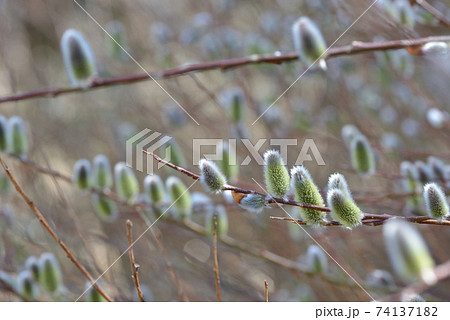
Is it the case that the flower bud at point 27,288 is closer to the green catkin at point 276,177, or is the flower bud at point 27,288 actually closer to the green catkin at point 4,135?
the green catkin at point 4,135

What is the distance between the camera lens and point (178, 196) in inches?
55.7

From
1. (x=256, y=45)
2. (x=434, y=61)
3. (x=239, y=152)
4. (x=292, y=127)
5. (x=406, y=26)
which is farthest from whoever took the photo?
(x=239, y=152)

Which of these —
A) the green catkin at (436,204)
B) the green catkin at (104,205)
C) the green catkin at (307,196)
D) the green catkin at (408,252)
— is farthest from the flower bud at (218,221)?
the green catkin at (408,252)

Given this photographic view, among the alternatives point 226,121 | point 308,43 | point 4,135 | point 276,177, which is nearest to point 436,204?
point 276,177

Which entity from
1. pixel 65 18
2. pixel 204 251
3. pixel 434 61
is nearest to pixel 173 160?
pixel 434 61

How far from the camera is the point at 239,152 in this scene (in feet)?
8.38

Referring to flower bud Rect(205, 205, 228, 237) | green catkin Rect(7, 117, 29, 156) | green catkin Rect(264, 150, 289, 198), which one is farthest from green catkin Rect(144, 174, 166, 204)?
green catkin Rect(264, 150, 289, 198)

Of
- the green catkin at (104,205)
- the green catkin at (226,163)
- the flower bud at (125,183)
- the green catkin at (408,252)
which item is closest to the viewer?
the green catkin at (408,252)

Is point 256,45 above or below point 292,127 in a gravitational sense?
above

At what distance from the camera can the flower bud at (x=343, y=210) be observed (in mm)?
857

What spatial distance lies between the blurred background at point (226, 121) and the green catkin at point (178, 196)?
13 centimetres

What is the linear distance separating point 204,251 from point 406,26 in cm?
200

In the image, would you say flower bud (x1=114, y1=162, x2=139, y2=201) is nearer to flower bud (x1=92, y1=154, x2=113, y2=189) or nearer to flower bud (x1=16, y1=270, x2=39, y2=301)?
flower bud (x1=92, y1=154, x2=113, y2=189)
